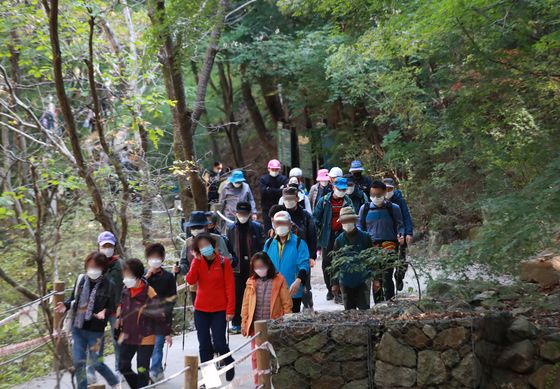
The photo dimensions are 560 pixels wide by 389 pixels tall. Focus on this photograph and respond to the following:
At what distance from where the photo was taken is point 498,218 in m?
9.90

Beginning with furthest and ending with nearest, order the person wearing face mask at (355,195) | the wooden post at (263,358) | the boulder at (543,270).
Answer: the person wearing face mask at (355,195) → the boulder at (543,270) → the wooden post at (263,358)

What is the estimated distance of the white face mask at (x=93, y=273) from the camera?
338 inches

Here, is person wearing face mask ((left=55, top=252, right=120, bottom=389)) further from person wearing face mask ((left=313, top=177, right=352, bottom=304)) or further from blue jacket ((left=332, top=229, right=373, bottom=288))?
person wearing face mask ((left=313, top=177, right=352, bottom=304))

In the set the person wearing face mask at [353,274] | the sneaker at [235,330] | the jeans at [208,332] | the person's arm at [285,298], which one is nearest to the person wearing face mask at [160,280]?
the jeans at [208,332]

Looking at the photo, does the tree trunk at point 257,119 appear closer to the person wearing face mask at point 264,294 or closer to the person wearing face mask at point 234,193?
the person wearing face mask at point 234,193

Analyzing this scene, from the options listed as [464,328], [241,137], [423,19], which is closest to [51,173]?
[423,19]

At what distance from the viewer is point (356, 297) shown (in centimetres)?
1017

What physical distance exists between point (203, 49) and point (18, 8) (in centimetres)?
1100

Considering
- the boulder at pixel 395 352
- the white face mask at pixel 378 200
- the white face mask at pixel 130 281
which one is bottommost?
the boulder at pixel 395 352

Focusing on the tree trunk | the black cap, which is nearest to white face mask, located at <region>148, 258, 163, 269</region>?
the black cap

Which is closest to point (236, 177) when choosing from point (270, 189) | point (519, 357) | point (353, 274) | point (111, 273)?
point (270, 189)

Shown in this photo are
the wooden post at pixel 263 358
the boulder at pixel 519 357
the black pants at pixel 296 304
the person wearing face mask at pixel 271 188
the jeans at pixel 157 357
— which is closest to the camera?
the wooden post at pixel 263 358

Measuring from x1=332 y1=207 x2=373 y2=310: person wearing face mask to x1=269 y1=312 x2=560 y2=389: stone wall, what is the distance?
130 centimetres

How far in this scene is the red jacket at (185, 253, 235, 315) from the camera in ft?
29.6
